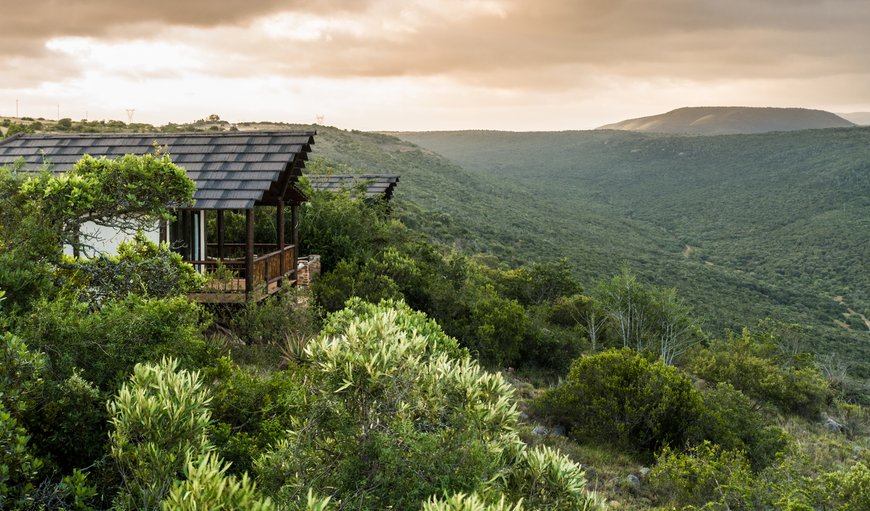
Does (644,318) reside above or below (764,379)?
above

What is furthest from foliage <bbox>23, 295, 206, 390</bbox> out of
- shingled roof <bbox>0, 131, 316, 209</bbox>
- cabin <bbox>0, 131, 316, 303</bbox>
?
shingled roof <bbox>0, 131, 316, 209</bbox>

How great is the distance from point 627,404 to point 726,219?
70.4 m

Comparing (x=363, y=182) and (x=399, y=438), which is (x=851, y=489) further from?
(x=363, y=182)

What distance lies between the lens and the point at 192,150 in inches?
561

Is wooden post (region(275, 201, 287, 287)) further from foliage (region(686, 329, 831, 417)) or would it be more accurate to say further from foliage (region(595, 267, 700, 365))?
foliage (region(595, 267, 700, 365))

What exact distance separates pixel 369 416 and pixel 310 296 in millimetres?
9681

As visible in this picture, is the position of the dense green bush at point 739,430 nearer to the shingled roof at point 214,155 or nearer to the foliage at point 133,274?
the foliage at point 133,274

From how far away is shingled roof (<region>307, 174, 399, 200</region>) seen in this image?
2152 centimetres

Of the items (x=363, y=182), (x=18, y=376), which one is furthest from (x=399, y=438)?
(x=363, y=182)

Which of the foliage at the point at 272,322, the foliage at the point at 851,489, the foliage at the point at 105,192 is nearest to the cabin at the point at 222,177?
the foliage at the point at 272,322

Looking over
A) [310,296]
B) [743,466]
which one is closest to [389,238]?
[310,296]

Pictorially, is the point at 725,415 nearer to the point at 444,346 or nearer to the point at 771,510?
the point at 771,510

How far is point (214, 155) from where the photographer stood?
14.1 metres

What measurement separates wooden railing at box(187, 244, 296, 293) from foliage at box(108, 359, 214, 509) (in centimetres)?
792
